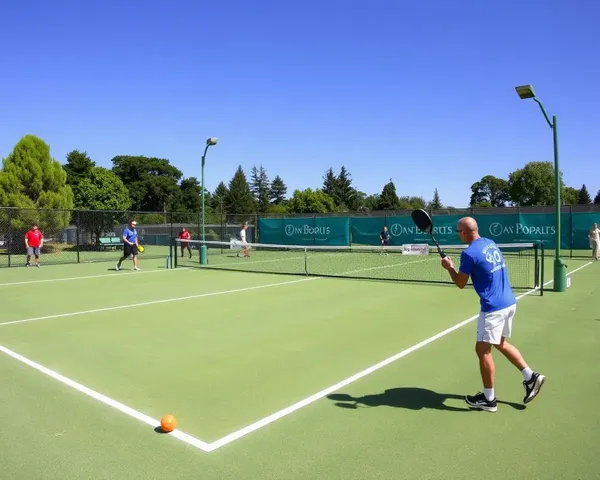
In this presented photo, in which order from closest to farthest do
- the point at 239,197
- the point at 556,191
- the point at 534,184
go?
the point at 556,191 → the point at 534,184 → the point at 239,197

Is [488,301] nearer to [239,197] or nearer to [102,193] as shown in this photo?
[102,193]

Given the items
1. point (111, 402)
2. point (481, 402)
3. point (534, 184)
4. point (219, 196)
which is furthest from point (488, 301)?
point (219, 196)

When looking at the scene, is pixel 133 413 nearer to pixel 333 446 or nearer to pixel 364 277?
pixel 333 446

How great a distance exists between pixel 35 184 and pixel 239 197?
74.4 m

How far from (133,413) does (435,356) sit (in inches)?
146

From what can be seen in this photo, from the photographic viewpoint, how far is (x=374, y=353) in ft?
20.9

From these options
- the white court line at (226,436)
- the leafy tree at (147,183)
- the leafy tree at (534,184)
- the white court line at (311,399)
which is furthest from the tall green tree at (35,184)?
the leafy tree at (534,184)

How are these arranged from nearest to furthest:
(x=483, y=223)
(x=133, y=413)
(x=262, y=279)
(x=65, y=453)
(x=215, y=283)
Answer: (x=65, y=453)
(x=133, y=413)
(x=215, y=283)
(x=262, y=279)
(x=483, y=223)

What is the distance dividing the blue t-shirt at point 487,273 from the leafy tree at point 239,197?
330 feet

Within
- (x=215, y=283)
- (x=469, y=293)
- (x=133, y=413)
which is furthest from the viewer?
(x=215, y=283)

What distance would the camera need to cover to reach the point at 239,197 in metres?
105

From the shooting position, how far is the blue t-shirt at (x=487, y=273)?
430 cm

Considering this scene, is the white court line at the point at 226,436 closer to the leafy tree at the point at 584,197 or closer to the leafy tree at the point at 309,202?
the leafy tree at the point at 309,202

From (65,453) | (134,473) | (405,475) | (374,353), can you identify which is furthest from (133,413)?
(374,353)
